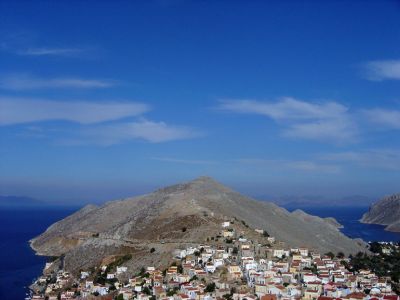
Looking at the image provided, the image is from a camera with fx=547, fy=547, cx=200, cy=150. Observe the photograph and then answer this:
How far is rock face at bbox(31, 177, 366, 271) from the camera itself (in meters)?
48.6

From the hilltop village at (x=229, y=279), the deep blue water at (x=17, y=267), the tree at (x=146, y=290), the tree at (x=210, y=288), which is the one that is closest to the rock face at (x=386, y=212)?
the deep blue water at (x=17, y=267)

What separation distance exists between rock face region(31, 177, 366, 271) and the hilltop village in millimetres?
2442

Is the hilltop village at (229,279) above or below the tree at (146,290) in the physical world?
above

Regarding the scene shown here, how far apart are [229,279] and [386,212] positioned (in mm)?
129992

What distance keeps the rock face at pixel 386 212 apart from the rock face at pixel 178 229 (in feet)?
257

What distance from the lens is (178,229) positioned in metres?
50.9

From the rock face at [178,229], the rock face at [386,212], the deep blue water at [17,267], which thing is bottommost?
the deep blue water at [17,267]

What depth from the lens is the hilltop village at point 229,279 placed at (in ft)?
107

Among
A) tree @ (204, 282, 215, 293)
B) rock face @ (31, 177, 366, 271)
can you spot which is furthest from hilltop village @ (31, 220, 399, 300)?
rock face @ (31, 177, 366, 271)

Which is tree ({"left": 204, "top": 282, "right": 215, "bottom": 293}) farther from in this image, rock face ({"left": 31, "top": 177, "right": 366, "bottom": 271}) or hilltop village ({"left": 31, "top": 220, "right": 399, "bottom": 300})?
rock face ({"left": 31, "top": 177, "right": 366, "bottom": 271})

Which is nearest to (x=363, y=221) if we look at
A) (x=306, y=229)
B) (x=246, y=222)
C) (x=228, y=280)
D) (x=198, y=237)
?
(x=306, y=229)

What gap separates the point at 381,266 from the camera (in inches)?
1820

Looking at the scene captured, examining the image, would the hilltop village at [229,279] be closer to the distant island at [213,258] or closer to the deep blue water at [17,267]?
the distant island at [213,258]

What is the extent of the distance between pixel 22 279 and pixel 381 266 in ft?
105
